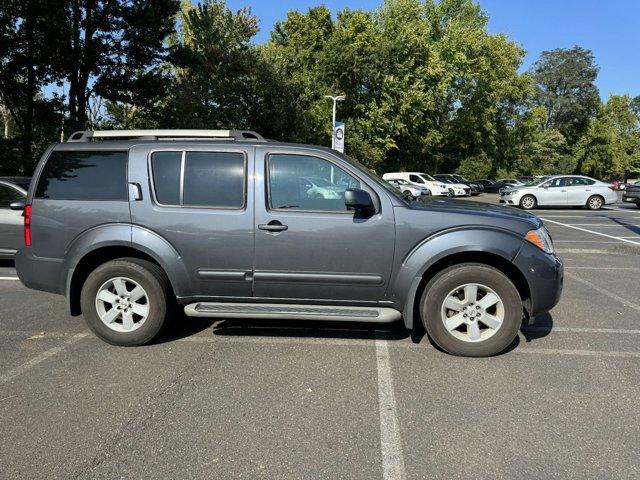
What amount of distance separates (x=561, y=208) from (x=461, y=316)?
22.0 m

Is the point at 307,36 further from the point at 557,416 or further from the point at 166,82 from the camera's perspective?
Answer: the point at 557,416

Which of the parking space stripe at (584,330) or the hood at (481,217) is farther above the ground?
the hood at (481,217)

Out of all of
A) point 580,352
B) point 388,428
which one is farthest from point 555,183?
point 388,428

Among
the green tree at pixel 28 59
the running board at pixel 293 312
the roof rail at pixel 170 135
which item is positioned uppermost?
the green tree at pixel 28 59

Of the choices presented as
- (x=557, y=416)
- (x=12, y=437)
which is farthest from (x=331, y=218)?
(x=12, y=437)

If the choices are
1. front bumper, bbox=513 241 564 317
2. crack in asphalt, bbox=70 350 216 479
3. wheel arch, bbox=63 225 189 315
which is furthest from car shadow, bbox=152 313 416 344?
front bumper, bbox=513 241 564 317

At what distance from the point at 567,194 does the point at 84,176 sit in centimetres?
2261

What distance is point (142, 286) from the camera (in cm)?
449

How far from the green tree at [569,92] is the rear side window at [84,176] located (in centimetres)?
7846

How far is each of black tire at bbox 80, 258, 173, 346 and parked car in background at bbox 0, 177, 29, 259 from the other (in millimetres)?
4325

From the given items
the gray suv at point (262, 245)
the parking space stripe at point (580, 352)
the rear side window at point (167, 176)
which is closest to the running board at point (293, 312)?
the gray suv at point (262, 245)

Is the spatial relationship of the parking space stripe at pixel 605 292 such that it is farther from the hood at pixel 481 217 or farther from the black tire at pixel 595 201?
the black tire at pixel 595 201

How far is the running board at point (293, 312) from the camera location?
4285 millimetres

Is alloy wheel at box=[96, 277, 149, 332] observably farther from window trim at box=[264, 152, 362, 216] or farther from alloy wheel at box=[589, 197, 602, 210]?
alloy wheel at box=[589, 197, 602, 210]
